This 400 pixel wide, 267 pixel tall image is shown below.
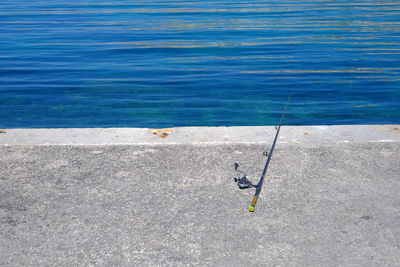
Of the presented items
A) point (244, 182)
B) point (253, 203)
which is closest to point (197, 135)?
point (244, 182)

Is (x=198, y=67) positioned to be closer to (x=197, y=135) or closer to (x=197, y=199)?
(x=197, y=135)

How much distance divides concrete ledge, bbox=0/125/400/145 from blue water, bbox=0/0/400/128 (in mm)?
3332

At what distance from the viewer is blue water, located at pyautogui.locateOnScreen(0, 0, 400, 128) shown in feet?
25.9

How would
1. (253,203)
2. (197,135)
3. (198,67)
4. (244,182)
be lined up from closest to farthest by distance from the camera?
(253,203)
(244,182)
(197,135)
(198,67)

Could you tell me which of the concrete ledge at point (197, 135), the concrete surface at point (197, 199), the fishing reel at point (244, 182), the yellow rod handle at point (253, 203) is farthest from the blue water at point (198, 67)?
the yellow rod handle at point (253, 203)

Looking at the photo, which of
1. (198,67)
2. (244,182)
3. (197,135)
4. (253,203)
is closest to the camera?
(253,203)

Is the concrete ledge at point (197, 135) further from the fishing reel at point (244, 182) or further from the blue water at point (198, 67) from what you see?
the blue water at point (198, 67)

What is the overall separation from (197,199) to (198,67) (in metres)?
7.68

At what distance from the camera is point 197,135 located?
397cm

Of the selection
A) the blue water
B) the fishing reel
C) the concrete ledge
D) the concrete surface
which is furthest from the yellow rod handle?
the blue water

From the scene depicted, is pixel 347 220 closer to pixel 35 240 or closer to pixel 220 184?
pixel 220 184

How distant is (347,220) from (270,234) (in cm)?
45

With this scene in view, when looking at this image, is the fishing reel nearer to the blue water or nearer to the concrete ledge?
the concrete ledge

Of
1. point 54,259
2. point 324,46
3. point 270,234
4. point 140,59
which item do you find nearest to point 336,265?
point 270,234
